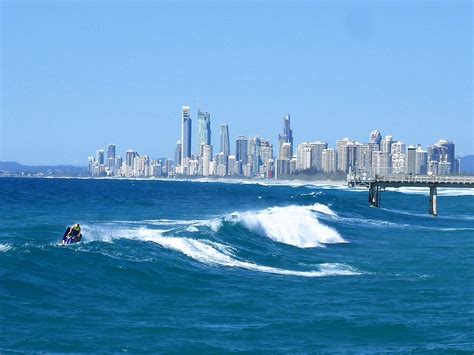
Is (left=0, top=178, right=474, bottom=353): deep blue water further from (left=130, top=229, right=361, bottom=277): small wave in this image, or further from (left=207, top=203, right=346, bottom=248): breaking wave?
(left=207, top=203, right=346, bottom=248): breaking wave

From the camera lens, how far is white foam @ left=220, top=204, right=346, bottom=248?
4549 centimetres

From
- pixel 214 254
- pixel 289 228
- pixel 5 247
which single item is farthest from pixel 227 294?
A: pixel 289 228

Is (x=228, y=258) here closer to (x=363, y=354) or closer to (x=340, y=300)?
(x=340, y=300)

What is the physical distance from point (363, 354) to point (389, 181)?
2439 inches

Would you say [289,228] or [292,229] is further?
[289,228]

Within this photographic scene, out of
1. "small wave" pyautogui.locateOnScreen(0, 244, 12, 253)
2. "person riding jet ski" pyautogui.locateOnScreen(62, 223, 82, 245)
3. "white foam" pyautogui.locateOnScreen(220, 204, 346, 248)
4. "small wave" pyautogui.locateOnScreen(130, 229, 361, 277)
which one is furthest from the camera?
"white foam" pyautogui.locateOnScreen(220, 204, 346, 248)

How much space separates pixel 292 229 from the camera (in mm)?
48281

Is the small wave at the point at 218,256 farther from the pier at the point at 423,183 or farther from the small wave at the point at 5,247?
the pier at the point at 423,183

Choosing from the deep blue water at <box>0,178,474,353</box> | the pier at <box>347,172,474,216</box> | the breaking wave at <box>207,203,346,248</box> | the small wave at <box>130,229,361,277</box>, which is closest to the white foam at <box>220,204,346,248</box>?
the breaking wave at <box>207,203,346,248</box>

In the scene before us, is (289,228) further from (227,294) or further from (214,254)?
(227,294)

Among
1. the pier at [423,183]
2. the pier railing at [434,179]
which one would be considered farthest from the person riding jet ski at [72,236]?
the pier railing at [434,179]

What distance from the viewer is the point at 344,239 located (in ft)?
155

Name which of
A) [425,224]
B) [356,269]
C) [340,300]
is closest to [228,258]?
[356,269]

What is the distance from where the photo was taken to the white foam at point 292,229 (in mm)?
45494
